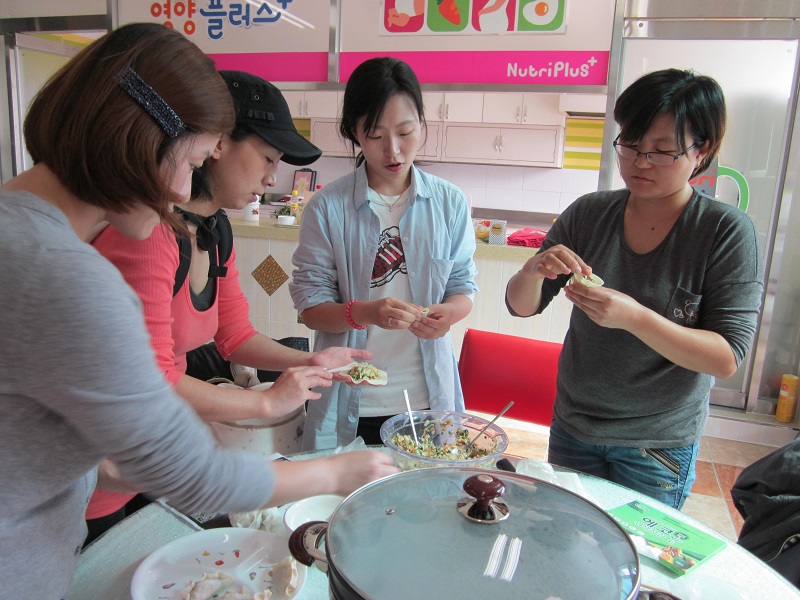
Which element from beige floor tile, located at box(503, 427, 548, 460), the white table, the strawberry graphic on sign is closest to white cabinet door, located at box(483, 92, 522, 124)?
the strawberry graphic on sign

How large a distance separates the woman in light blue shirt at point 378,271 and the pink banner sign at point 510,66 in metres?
2.01

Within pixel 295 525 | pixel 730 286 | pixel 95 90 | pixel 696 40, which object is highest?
pixel 696 40

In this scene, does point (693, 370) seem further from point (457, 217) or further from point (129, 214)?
Result: point (129, 214)

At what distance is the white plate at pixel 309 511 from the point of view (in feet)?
3.55

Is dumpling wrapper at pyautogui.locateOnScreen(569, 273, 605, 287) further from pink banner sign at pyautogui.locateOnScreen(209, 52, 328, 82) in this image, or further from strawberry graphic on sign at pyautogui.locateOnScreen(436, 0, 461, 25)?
pink banner sign at pyautogui.locateOnScreen(209, 52, 328, 82)

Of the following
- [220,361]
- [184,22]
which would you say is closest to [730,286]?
[220,361]

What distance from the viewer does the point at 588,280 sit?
148cm

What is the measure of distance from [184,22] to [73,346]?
4.25 meters

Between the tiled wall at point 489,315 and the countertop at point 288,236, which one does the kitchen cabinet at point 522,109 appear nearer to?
the countertop at point 288,236

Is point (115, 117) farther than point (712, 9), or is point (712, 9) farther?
point (712, 9)

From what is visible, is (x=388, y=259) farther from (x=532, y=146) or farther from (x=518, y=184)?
(x=518, y=184)

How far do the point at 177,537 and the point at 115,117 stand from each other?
759 mm

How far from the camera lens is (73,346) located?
61 cm

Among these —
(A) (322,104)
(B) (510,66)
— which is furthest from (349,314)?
(A) (322,104)
